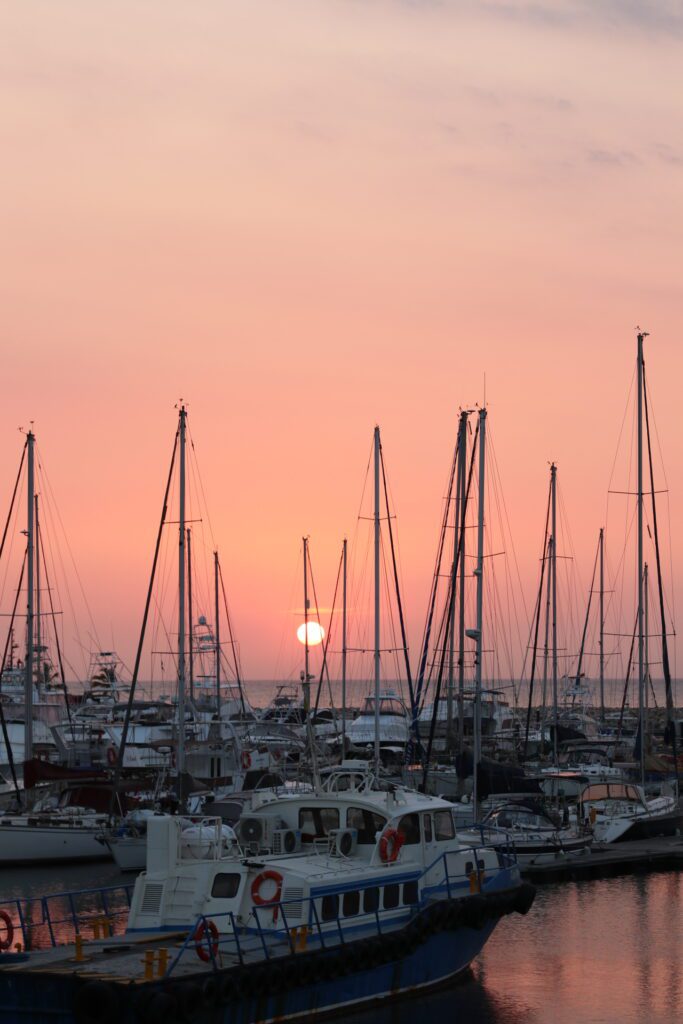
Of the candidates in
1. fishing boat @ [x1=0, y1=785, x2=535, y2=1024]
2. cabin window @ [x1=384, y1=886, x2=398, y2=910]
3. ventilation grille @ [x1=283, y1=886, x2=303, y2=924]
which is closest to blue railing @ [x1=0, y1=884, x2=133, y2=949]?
fishing boat @ [x1=0, y1=785, x2=535, y2=1024]

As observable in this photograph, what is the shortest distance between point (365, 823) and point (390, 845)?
661 mm

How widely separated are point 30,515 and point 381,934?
2931 cm

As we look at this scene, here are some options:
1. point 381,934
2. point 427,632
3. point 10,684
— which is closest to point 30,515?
point 427,632

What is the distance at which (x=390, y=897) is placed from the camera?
27.0 metres

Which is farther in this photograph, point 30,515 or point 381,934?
point 30,515

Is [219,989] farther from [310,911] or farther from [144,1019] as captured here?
[310,911]

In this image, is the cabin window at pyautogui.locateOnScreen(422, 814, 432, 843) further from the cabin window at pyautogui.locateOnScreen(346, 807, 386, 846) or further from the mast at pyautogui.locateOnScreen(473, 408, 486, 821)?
the mast at pyautogui.locateOnScreen(473, 408, 486, 821)

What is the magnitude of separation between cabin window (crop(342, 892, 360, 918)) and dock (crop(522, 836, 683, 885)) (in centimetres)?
1652

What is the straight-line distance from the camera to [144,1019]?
21.4 m

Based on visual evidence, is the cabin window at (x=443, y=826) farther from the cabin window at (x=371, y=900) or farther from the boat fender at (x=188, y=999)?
the boat fender at (x=188, y=999)

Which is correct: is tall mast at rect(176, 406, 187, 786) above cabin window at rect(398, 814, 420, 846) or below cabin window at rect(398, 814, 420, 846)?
above

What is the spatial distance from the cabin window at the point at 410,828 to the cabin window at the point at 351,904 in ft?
6.75

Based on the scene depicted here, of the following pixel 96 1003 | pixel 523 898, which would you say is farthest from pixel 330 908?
pixel 523 898

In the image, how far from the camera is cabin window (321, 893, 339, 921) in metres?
25.5
